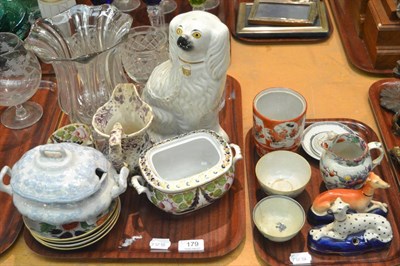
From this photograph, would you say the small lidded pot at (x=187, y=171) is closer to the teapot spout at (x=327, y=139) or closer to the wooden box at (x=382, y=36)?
the teapot spout at (x=327, y=139)

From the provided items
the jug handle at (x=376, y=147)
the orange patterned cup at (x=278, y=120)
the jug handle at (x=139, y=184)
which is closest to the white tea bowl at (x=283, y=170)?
the orange patterned cup at (x=278, y=120)

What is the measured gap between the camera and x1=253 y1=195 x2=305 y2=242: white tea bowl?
94 cm

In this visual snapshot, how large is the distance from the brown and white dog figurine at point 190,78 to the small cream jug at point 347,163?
245 mm

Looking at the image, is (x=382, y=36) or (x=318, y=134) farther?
(x=382, y=36)

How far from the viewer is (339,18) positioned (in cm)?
153

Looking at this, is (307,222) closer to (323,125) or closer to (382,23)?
(323,125)

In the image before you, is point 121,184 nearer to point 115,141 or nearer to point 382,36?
point 115,141

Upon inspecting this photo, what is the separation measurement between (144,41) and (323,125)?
0.51 meters

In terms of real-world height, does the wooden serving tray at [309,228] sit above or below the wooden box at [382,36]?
below

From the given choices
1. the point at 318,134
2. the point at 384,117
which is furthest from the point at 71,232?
the point at 384,117

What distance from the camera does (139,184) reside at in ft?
3.12

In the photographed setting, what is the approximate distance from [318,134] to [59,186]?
0.61 m

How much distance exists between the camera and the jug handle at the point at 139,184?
93 centimetres

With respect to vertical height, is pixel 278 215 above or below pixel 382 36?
below
